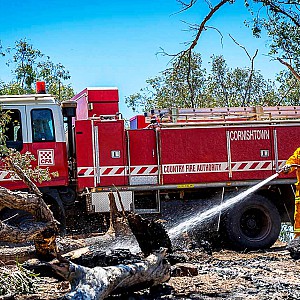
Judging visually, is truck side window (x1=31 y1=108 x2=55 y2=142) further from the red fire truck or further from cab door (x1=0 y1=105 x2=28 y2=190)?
cab door (x1=0 y1=105 x2=28 y2=190)

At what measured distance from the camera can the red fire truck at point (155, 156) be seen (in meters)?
10.0

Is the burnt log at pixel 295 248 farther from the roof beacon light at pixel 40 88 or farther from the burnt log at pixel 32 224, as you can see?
the roof beacon light at pixel 40 88

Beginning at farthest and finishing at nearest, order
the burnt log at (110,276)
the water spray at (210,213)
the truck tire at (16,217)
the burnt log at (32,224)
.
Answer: the water spray at (210,213), the truck tire at (16,217), the burnt log at (32,224), the burnt log at (110,276)

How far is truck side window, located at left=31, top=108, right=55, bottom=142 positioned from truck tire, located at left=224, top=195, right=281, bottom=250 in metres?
3.58

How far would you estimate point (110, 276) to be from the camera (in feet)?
18.1

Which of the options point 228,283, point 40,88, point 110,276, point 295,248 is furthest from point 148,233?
point 40,88

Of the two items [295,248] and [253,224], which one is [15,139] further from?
[295,248]

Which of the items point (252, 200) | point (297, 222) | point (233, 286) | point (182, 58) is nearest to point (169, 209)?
point (252, 200)

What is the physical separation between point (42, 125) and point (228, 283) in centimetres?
473

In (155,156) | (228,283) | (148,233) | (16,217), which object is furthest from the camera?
(155,156)

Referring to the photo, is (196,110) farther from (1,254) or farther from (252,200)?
(1,254)

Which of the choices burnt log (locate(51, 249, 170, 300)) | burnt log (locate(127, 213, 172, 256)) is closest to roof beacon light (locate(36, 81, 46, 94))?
burnt log (locate(127, 213, 172, 256))

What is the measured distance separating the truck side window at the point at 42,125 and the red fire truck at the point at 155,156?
18 millimetres

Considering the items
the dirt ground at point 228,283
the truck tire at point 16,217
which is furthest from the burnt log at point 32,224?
the truck tire at point 16,217
